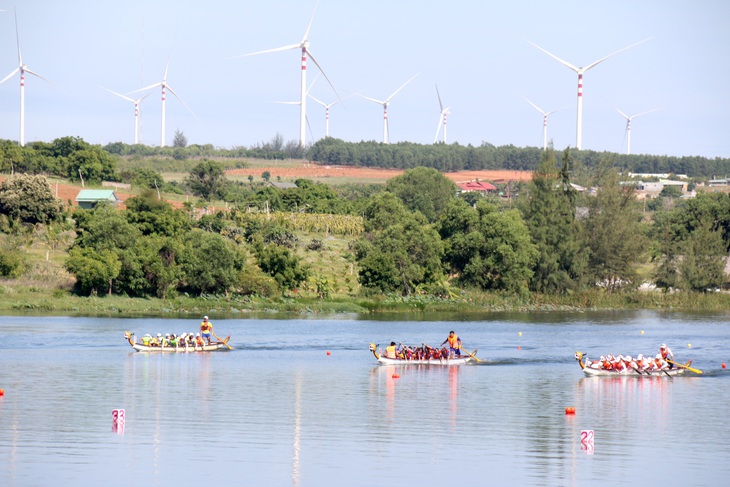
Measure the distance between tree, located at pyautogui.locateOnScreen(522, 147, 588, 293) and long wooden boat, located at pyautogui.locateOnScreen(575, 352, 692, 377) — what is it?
4696cm

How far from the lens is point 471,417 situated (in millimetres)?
42125

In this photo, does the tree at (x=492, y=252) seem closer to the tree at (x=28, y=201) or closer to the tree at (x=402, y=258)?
the tree at (x=402, y=258)

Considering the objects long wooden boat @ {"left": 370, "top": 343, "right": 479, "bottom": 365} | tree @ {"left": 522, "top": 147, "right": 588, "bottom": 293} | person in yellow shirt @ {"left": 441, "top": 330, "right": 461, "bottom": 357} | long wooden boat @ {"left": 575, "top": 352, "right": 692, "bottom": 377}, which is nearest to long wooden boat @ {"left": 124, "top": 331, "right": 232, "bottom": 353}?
long wooden boat @ {"left": 370, "top": 343, "right": 479, "bottom": 365}

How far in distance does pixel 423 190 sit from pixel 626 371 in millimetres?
102960

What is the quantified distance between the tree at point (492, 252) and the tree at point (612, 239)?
10.8 meters

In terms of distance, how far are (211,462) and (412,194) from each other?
127 metres

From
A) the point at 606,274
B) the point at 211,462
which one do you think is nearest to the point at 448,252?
the point at 606,274

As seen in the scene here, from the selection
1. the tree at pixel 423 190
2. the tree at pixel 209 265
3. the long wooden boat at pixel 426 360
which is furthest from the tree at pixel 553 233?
the long wooden boat at pixel 426 360

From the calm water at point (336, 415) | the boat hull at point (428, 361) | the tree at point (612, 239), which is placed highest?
the tree at point (612, 239)

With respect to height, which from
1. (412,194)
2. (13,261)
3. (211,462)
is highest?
(412,194)

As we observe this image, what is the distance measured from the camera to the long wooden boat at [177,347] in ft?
202

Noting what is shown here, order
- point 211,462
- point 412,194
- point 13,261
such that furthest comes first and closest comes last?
point 412,194, point 13,261, point 211,462

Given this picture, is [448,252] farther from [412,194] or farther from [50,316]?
[412,194]

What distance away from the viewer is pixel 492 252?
102 meters
